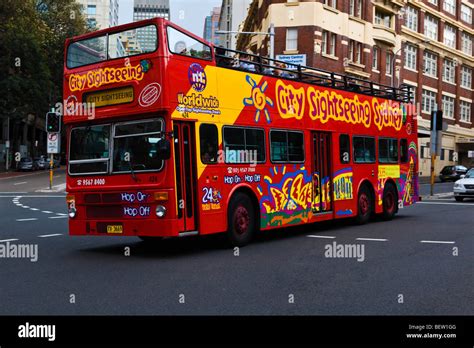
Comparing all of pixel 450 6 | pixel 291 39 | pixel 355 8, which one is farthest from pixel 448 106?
pixel 291 39

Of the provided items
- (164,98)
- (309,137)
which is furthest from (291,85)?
(164,98)

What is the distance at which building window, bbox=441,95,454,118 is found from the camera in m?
60.7

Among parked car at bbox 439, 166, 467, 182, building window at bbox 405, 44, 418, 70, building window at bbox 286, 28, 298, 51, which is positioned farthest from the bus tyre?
building window at bbox 405, 44, 418, 70

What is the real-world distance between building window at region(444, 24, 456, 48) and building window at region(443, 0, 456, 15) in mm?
1613

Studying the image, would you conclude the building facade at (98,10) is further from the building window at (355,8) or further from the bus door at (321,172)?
the bus door at (321,172)

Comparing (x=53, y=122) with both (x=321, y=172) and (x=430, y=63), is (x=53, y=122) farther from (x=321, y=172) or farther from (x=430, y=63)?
(x=430, y=63)

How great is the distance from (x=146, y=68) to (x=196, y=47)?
3.78 feet

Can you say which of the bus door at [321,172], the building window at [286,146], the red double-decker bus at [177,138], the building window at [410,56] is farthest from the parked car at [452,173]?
the building window at [286,146]

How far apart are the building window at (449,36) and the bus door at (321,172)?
170ft

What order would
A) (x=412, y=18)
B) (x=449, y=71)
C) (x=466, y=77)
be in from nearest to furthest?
(x=412, y=18) < (x=449, y=71) < (x=466, y=77)

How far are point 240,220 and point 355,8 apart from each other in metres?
38.2

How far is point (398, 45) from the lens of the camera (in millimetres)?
52219

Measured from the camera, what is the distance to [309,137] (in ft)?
44.5
